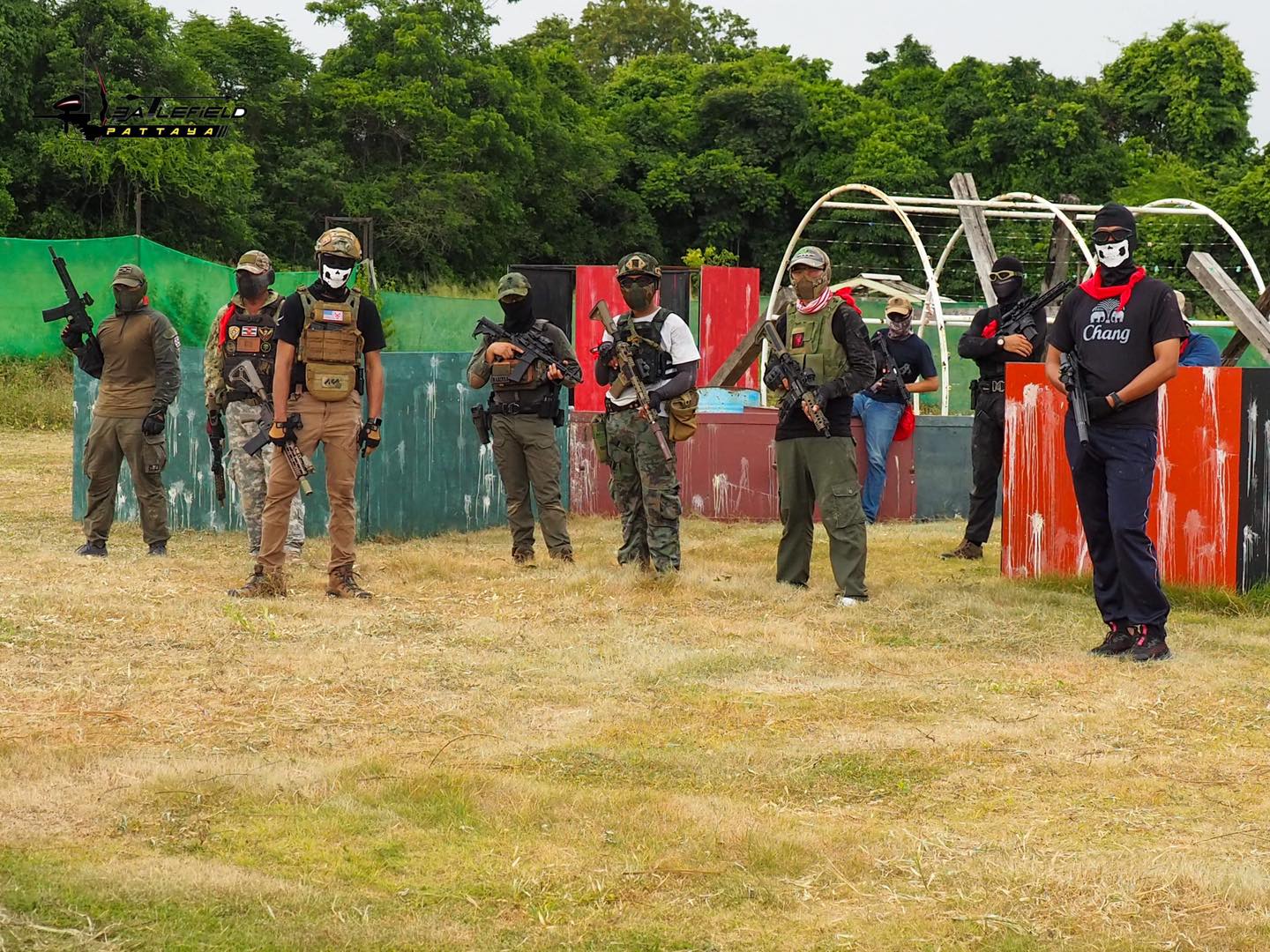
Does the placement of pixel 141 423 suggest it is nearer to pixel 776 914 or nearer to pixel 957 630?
pixel 957 630

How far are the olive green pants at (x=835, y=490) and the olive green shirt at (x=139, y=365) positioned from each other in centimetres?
360

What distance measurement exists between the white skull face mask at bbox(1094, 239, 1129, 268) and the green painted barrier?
16.7ft

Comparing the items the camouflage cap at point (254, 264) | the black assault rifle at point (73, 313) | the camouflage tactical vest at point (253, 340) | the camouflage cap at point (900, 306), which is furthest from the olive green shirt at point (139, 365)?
the camouflage cap at point (900, 306)

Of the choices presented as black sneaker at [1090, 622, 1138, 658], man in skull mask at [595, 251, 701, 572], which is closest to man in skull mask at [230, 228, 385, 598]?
man in skull mask at [595, 251, 701, 572]

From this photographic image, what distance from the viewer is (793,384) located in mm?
8422

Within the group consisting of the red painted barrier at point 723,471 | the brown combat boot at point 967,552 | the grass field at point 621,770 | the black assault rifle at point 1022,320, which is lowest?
the grass field at point 621,770

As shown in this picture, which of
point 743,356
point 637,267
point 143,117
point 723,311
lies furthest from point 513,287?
point 143,117

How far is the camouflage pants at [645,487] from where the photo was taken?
8.91 metres

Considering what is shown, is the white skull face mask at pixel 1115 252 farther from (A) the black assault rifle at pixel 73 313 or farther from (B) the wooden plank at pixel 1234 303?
(A) the black assault rifle at pixel 73 313

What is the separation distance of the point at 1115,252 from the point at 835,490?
203cm

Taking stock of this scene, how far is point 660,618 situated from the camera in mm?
8047

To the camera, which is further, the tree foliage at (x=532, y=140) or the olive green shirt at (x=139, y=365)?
the tree foliage at (x=532, y=140)

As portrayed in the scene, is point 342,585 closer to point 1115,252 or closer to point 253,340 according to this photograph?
point 253,340

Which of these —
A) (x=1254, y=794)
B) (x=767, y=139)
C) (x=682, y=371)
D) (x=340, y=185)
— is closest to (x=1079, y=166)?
(x=767, y=139)
